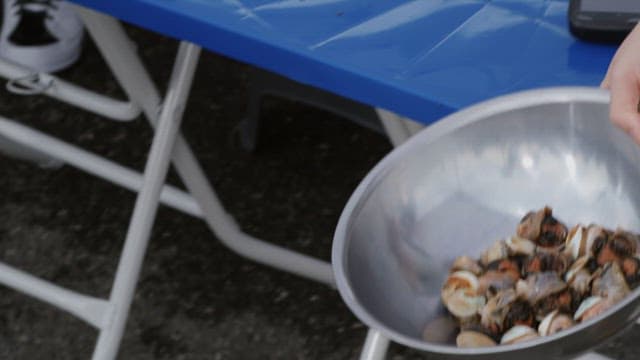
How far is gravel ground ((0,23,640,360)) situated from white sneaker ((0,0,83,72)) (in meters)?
0.11

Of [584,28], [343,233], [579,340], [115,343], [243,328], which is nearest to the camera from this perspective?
[579,340]

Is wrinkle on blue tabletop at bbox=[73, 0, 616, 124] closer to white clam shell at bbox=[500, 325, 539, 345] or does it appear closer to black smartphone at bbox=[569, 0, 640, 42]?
black smartphone at bbox=[569, 0, 640, 42]

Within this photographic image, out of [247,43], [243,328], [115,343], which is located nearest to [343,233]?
[247,43]

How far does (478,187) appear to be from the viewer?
104cm

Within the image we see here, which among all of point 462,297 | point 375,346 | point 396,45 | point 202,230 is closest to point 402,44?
point 396,45

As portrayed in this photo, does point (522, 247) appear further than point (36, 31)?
No

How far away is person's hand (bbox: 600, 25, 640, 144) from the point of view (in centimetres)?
96

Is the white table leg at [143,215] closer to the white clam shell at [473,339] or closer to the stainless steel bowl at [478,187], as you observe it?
the stainless steel bowl at [478,187]

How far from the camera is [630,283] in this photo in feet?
3.02

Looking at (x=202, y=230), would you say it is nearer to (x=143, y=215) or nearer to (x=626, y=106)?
(x=143, y=215)

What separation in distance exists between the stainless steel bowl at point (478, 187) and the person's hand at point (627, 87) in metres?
0.02

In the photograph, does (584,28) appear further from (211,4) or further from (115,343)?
(115,343)

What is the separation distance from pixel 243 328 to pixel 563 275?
4.69 feet

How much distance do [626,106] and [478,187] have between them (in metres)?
0.13
